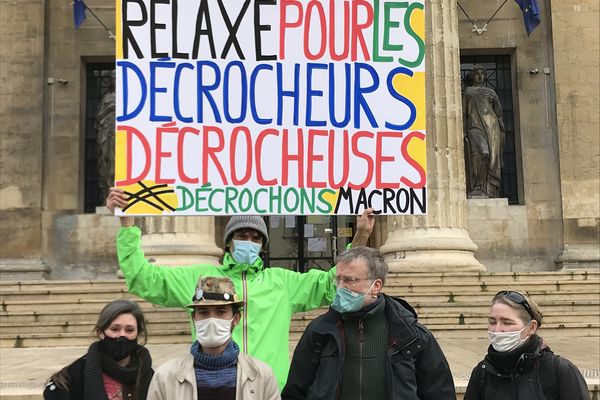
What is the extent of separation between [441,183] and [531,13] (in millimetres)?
5293

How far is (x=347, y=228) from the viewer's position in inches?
749

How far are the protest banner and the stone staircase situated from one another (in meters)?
6.88

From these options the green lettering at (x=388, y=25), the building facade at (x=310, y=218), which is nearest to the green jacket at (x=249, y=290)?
the green lettering at (x=388, y=25)

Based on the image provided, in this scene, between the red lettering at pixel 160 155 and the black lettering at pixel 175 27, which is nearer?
the red lettering at pixel 160 155

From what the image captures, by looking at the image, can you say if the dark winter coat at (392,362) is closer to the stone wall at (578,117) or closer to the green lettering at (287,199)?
the green lettering at (287,199)

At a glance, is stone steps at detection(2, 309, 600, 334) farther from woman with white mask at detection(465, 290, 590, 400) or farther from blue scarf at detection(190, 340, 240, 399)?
blue scarf at detection(190, 340, 240, 399)

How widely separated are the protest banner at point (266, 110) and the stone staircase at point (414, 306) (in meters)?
6.88

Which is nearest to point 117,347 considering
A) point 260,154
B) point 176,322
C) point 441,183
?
point 260,154

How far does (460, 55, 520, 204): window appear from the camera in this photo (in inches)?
797

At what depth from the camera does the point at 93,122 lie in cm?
1997

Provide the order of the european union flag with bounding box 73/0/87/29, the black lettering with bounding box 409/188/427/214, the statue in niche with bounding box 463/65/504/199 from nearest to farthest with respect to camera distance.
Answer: the black lettering with bounding box 409/188/427/214, the european union flag with bounding box 73/0/87/29, the statue in niche with bounding box 463/65/504/199

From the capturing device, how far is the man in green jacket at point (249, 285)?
13.9ft

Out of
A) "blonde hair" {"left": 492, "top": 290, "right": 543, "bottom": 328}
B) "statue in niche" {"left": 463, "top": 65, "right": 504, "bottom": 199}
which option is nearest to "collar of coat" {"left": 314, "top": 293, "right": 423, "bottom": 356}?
"blonde hair" {"left": 492, "top": 290, "right": 543, "bottom": 328}

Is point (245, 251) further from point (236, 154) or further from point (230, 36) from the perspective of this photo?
point (230, 36)
